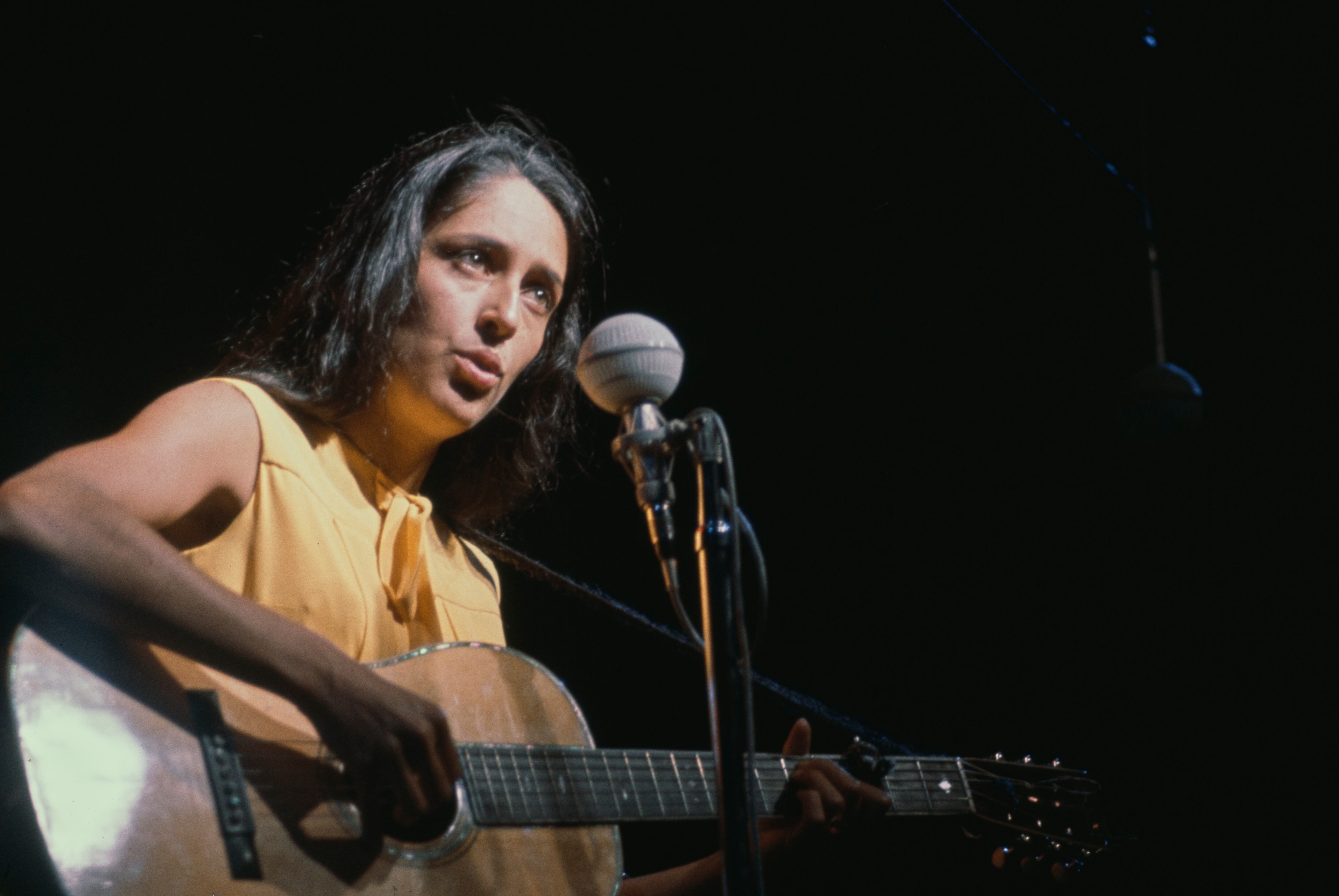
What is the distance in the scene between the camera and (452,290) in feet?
7.32

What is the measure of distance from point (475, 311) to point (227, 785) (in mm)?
1223

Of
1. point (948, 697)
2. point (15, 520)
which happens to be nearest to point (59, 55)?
point (15, 520)

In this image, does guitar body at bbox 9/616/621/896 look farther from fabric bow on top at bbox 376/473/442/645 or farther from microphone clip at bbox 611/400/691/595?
microphone clip at bbox 611/400/691/595

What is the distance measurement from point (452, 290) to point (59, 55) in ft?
3.69

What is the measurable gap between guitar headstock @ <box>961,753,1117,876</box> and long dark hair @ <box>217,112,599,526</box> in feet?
5.15

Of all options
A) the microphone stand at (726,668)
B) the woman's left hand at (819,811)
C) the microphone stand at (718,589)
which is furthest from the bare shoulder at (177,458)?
the woman's left hand at (819,811)

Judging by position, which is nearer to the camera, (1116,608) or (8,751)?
(8,751)

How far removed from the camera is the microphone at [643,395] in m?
1.53

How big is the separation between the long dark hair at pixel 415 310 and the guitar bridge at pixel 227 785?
0.88 metres

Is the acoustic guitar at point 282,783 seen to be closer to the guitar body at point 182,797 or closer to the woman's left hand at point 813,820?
the guitar body at point 182,797

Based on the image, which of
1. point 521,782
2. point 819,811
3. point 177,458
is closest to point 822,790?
point 819,811

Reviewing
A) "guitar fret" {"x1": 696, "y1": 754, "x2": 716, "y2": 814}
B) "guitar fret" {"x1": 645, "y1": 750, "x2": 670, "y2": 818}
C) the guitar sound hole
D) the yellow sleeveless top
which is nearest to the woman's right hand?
the guitar sound hole

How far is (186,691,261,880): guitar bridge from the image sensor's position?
51.5 inches

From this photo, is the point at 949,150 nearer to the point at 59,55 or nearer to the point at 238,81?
the point at 238,81
